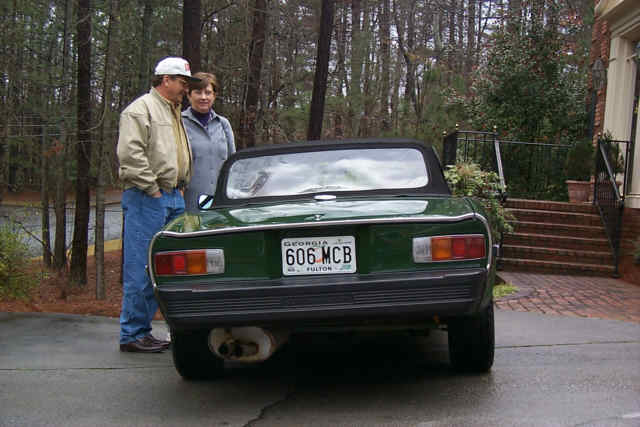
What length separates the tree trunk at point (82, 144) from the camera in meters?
11.8

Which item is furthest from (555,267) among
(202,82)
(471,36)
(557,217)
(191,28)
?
(471,36)

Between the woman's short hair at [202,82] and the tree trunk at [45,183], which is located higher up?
the woman's short hair at [202,82]

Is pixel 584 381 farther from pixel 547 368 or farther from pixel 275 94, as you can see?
pixel 275 94

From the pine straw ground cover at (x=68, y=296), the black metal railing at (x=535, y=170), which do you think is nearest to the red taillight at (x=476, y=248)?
the pine straw ground cover at (x=68, y=296)

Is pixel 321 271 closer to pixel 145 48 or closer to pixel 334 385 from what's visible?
pixel 334 385

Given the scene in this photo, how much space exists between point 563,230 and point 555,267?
1.15m

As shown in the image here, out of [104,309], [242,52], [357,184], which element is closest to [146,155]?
[357,184]

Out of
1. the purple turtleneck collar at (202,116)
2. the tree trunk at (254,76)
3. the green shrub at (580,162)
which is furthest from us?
the tree trunk at (254,76)

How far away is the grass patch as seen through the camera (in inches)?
315

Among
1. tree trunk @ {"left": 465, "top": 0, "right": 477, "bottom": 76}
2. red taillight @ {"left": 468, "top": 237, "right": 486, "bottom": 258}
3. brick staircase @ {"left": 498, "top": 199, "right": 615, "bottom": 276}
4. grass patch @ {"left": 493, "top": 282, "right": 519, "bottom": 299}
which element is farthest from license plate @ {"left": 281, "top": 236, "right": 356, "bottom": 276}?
tree trunk @ {"left": 465, "top": 0, "right": 477, "bottom": 76}

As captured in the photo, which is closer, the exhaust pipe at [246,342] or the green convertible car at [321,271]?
the green convertible car at [321,271]

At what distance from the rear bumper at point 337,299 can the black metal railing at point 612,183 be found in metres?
8.23

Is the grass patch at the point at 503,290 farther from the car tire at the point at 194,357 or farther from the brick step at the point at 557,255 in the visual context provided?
the car tire at the point at 194,357

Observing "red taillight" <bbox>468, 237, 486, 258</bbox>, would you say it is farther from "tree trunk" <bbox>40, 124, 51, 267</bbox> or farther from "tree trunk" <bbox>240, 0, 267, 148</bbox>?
"tree trunk" <bbox>240, 0, 267, 148</bbox>
